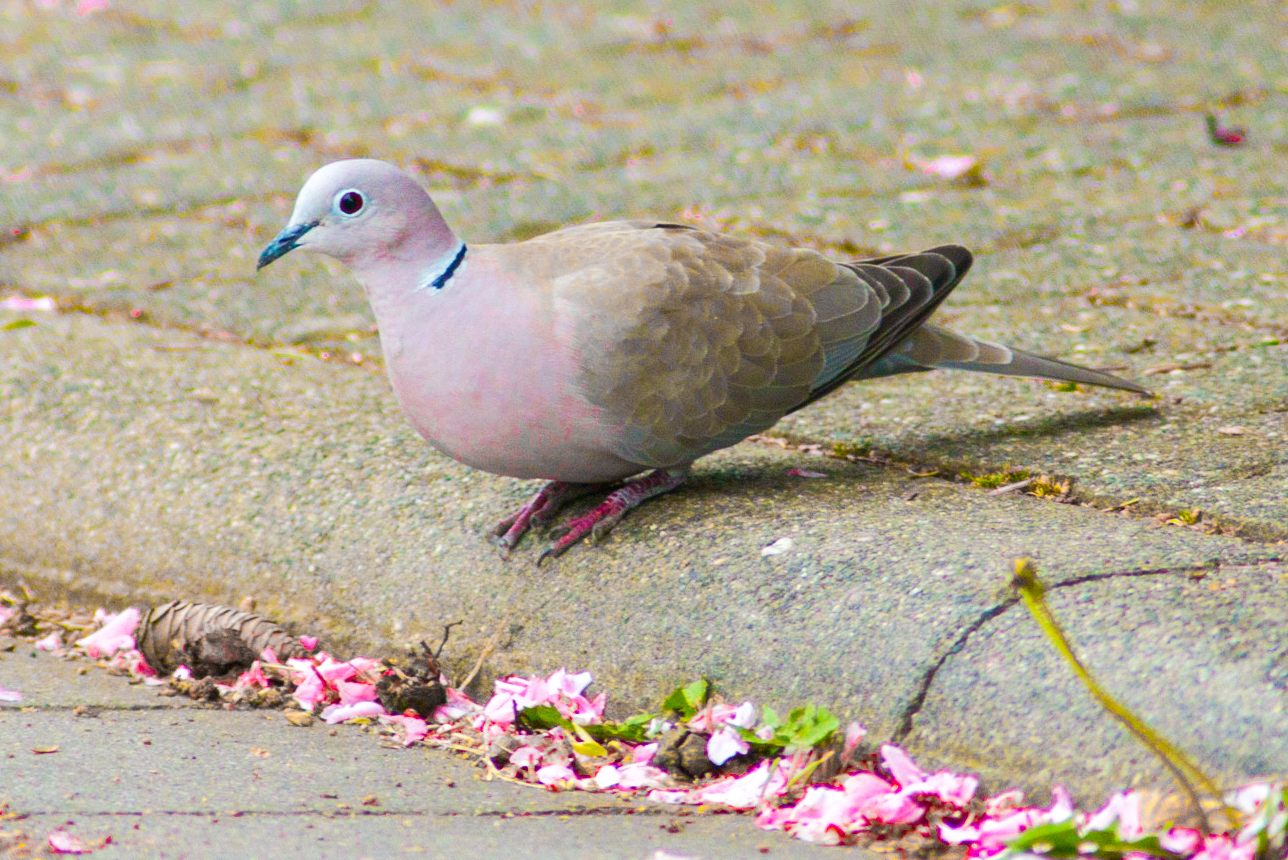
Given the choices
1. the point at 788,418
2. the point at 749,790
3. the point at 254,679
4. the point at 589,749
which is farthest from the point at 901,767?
the point at 788,418

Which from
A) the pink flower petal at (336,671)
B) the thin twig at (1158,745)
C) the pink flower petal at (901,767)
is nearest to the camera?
the thin twig at (1158,745)

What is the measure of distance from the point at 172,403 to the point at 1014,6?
4857 mm

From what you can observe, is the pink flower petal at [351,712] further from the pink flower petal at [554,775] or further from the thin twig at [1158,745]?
the thin twig at [1158,745]

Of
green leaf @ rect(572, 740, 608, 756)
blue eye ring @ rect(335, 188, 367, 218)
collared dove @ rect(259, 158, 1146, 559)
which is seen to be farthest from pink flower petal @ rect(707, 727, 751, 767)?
blue eye ring @ rect(335, 188, 367, 218)

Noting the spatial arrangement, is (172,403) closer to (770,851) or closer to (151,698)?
(151,698)

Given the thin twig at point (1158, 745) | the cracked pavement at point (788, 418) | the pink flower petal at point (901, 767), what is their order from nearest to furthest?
1. the thin twig at point (1158, 745)
2. the pink flower petal at point (901, 767)
3. the cracked pavement at point (788, 418)

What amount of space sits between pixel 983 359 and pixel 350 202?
1.17 metres

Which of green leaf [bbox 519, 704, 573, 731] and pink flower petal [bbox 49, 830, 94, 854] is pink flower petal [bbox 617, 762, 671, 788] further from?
pink flower petal [bbox 49, 830, 94, 854]

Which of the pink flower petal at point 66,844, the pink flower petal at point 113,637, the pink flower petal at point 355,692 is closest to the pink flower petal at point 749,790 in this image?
the pink flower petal at point 355,692

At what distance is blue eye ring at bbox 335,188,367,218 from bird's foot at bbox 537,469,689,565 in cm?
59

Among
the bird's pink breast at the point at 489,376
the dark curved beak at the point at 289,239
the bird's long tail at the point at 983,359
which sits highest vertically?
the dark curved beak at the point at 289,239

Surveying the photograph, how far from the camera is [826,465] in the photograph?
258 cm

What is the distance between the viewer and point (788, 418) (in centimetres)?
287

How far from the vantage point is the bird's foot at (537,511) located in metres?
2.37
